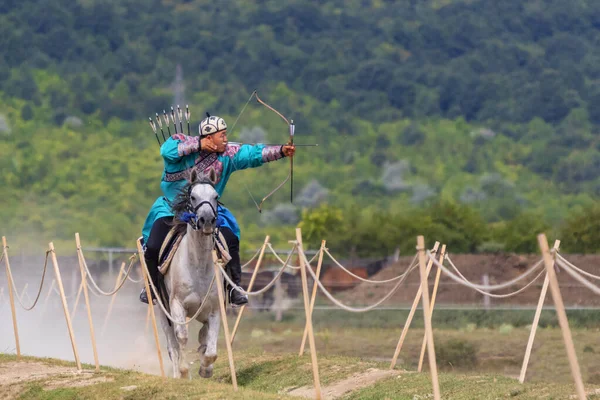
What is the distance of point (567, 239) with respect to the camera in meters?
44.9

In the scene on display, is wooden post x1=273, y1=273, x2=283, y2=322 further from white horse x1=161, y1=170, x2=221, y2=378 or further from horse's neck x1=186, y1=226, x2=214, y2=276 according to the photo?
horse's neck x1=186, y1=226, x2=214, y2=276

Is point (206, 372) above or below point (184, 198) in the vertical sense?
below

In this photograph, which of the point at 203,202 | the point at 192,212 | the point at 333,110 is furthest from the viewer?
the point at 333,110

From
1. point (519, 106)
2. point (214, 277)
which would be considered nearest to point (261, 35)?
point (519, 106)

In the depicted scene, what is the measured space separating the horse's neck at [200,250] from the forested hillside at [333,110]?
31.5m

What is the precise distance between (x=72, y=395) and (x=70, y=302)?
927 inches

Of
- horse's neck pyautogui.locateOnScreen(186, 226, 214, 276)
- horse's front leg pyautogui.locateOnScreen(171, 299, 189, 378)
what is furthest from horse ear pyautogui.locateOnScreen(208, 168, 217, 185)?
horse's front leg pyautogui.locateOnScreen(171, 299, 189, 378)

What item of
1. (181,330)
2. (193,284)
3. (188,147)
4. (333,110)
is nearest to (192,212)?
(193,284)

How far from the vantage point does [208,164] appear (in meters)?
15.7

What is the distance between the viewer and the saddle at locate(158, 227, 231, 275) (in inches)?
591

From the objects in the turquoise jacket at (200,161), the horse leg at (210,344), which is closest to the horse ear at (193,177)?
the turquoise jacket at (200,161)

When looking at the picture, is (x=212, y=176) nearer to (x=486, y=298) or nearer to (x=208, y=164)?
(x=208, y=164)

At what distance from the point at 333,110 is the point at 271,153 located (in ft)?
240

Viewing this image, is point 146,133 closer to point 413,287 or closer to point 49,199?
point 49,199
